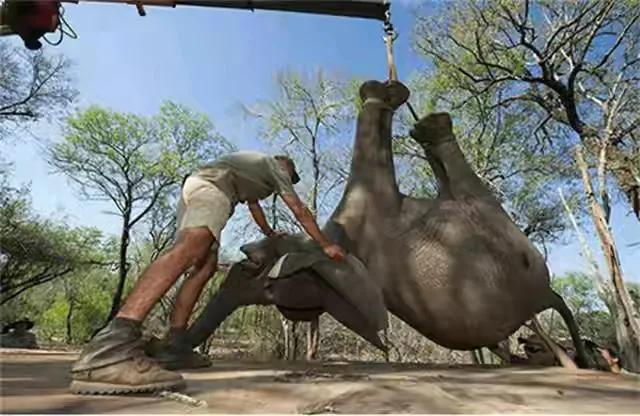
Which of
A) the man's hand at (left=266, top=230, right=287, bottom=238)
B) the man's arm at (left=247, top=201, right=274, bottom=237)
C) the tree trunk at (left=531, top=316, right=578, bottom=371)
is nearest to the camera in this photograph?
the man's arm at (left=247, top=201, right=274, bottom=237)

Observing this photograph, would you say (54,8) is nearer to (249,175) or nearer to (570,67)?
(249,175)

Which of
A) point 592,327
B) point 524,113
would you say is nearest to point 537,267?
Result: point 524,113

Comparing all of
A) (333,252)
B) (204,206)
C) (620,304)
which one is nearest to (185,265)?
(204,206)

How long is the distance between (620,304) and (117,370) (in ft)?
29.9

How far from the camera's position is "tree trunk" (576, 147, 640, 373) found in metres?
8.98

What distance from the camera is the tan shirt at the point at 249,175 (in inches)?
129

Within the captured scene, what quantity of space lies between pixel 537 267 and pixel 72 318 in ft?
94.1

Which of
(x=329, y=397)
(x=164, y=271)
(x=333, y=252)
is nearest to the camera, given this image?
(x=329, y=397)

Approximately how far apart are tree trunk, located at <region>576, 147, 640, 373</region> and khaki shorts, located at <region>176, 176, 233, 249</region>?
7914 millimetres

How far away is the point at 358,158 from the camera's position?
16.0 ft

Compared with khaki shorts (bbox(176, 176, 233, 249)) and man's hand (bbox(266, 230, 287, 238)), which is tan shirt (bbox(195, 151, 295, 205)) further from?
man's hand (bbox(266, 230, 287, 238))

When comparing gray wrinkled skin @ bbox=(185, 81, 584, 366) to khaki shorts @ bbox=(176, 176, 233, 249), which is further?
gray wrinkled skin @ bbox=(185, 81, 584, 366)

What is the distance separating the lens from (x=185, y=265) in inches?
106

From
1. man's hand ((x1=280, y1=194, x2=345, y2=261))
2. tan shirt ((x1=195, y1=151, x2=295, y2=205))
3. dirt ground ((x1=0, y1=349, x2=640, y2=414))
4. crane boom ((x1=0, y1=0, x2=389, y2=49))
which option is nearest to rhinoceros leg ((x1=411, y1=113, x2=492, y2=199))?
crane boom ((x1=0, y1=0, x2=389, y2=49))
